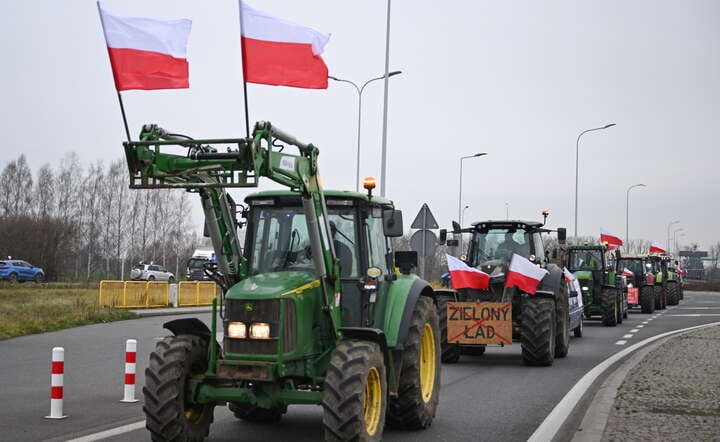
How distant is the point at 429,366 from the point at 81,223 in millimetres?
74369

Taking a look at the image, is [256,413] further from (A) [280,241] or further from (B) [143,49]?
(B) [143,49]

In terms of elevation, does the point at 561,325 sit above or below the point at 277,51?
below

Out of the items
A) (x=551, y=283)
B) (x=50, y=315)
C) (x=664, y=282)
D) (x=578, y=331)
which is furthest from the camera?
(x=664, y=282)

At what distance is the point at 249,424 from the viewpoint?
9414 millimetres

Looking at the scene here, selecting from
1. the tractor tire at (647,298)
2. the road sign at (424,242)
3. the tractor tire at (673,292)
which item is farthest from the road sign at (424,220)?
the tractor tire at (673,292)

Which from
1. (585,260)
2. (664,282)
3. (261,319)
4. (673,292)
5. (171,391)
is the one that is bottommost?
(673,292)

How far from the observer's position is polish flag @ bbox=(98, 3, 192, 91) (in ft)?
27.3

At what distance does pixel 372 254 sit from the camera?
8.95m

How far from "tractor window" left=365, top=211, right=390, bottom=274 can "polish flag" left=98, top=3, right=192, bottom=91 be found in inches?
92.9

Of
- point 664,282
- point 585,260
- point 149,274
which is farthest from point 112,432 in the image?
point 149,274

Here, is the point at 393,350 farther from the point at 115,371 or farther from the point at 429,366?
the point at 115,371

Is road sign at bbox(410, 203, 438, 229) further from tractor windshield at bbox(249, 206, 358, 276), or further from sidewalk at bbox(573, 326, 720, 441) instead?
tractor windshield at bbox(249, 206, 358, 276)

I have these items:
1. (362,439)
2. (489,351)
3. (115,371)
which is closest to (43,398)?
(115,371)

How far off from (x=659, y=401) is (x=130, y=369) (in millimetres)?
6306
